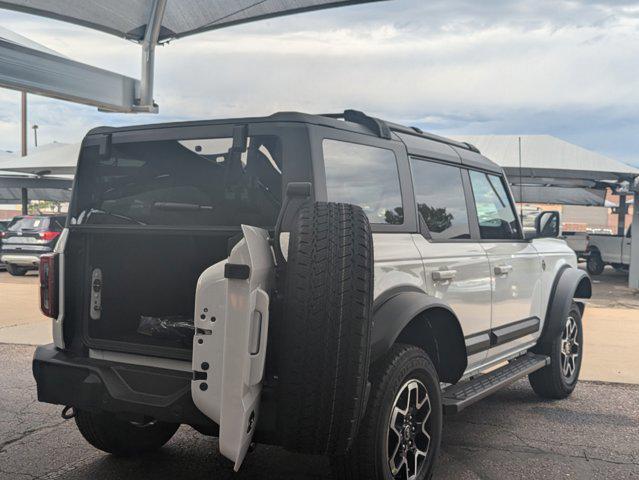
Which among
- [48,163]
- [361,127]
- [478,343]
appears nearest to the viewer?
[361,127]

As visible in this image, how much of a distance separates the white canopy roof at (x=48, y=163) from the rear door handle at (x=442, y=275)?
2063 cm

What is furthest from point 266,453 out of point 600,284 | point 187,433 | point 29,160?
point 29,160

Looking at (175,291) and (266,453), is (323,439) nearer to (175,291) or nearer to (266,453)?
(175,291)

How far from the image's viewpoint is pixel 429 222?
13.4 ft

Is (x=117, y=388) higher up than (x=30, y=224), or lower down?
lower down

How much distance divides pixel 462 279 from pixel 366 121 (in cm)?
116

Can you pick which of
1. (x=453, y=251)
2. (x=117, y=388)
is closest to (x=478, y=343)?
(x=453, y=251)

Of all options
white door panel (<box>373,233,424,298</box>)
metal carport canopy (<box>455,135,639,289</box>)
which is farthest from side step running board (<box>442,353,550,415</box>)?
metal carport canopy (<box>455,135,639,289</box>)

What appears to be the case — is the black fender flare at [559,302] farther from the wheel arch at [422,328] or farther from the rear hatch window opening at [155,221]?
the rear hatch window opening at [155,221]

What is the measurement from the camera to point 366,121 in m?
3.78

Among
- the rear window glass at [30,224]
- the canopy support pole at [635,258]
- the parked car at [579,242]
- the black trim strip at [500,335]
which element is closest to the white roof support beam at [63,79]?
the black trim strip at [500,335]

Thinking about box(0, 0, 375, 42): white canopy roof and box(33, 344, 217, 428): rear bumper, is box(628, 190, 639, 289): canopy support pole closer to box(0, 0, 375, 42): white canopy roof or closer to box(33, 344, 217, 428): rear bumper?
box(0, 0, 375, 42): white canopy roof

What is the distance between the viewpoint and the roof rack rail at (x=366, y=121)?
3.76 metres

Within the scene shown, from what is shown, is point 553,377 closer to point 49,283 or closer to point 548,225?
point 548,225
